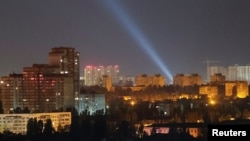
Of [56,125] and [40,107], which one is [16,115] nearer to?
[56,125]

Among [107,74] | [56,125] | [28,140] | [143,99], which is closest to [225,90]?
[143,99]

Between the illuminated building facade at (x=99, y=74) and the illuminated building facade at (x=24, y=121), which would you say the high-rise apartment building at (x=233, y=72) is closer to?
the illuminated building facade at (x=99, y=74)

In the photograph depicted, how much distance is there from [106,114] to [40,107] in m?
1.70

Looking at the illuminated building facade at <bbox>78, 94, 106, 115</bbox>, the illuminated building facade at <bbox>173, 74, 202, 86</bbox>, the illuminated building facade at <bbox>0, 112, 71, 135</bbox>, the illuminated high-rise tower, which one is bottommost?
the illuminated building facade at <bbox>0, 112, 71, 135</bbox>

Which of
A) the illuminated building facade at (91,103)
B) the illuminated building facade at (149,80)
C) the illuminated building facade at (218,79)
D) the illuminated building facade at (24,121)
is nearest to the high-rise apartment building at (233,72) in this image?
the illuminated building facade at (218,79)

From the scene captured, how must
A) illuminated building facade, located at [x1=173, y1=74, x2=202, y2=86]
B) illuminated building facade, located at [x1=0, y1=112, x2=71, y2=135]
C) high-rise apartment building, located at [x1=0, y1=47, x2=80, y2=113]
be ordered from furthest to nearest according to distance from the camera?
illuminated building facade, located at [x1=173, y1=74, x2=202, y2=86], high-rise apartment building, located at [x1=0, y1=47, x2=80, y2=113], illuminated building facade, located at [x1=0, y1=112, x2=71, y2=135]

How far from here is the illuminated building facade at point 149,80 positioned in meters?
19.7

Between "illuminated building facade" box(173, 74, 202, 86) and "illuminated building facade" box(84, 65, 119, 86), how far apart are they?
2196mm

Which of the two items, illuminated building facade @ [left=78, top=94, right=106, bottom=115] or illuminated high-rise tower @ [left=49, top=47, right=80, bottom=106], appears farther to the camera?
illuminated high-rise tower @ [left=49, top=47, right=80, bottom=106]

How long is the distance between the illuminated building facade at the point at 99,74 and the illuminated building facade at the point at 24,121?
27.9ft

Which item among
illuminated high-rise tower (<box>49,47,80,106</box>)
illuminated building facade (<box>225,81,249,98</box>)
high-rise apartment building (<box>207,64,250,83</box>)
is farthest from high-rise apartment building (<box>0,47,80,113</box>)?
high-rise apartment building (<box>207,64,250,83</box>)

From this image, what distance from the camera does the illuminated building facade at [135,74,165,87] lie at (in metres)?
19.7

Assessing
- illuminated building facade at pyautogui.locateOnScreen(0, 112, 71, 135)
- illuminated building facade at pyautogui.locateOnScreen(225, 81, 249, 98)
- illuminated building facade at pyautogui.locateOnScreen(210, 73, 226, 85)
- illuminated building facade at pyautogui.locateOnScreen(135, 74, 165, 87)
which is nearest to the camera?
illuminated building facade at pyautogui.locateOnScreen(0, 112, 71, 135)

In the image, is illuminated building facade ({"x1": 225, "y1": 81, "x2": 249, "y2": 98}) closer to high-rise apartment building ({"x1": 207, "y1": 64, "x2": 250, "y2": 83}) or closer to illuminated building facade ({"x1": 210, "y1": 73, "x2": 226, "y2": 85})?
illuminated building facade ({"x1": 210, "y1": 73, "x2": 226, "y2": 85})
